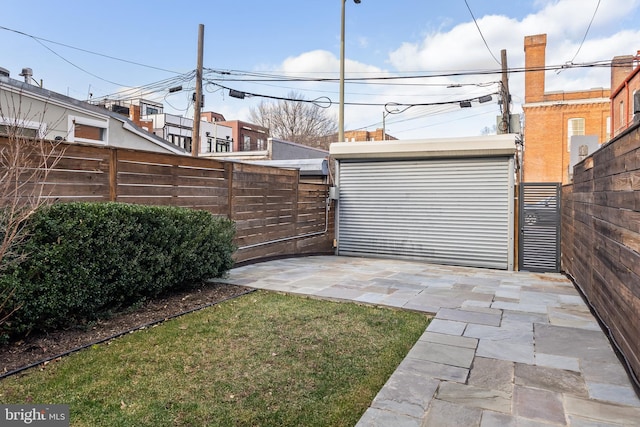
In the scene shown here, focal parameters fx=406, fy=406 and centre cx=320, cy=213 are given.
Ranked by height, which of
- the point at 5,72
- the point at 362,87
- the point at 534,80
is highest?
the point at 534,80

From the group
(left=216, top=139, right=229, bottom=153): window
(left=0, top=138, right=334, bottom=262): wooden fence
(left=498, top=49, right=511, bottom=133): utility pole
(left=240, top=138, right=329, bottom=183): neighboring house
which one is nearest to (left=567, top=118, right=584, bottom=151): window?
(left=498, top=49, right=511, bottom=133): utility pole

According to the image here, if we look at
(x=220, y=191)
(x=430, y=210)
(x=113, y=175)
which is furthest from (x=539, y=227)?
(x=113, y=175)

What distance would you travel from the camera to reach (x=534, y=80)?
79.7 feet

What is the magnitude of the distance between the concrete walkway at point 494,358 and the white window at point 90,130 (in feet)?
20.3

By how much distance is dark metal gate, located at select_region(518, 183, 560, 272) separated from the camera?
7864 mm

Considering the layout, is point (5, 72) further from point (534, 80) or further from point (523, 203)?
point (534, 80)

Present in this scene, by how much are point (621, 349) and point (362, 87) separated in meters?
13.8

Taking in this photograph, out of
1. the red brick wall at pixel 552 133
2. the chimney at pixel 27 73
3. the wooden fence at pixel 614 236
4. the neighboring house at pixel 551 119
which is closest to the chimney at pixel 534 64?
the neighboring house at pixel 551 119

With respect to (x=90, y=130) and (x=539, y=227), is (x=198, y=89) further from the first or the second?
(x=539, y=227)

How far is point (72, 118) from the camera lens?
9469 millimetres

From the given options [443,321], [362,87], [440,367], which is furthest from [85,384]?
[362,87]

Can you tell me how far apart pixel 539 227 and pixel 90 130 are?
34.7 feet

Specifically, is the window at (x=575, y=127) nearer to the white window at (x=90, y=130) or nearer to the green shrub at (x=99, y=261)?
the white window at (x=90, y=130)

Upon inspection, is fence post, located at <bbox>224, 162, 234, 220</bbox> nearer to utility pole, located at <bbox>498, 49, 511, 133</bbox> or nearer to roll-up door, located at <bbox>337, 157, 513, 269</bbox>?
roll-up door, located at <bbox>337, 157, 513, 269</bbox>
